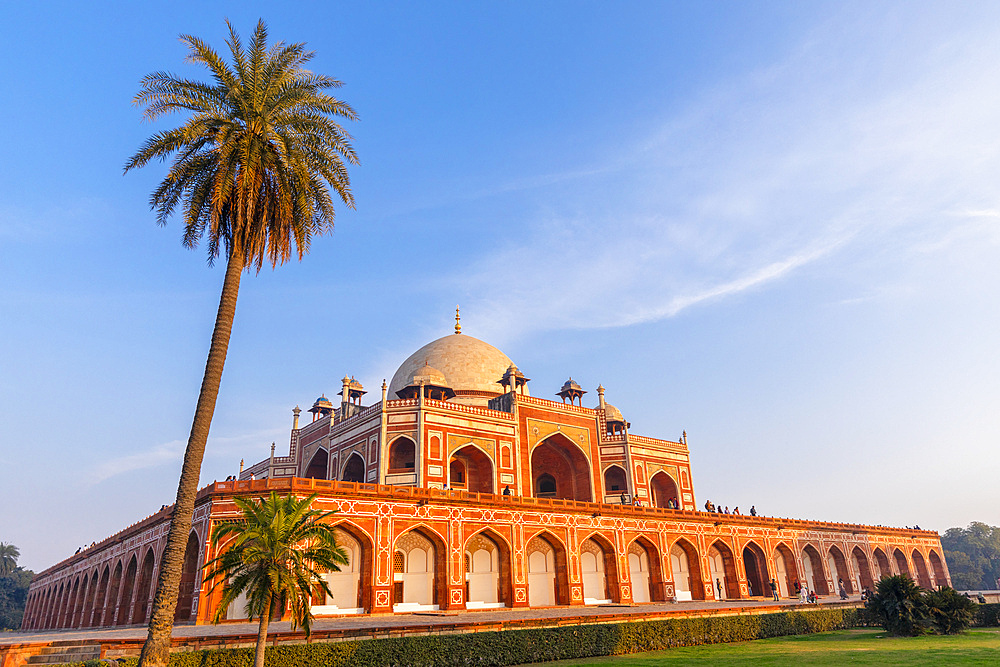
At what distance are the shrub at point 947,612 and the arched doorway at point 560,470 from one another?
2172cm

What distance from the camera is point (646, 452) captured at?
161ft

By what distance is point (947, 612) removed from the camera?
78.8 ft

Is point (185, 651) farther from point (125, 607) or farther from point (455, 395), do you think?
point (455, 395)

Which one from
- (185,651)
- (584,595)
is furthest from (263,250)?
(584,595)

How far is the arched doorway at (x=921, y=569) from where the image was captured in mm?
53438

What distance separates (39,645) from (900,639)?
2564 centimetres

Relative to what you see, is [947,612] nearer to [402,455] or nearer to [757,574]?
A: [757,574]

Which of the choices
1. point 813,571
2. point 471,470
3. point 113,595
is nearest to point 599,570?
point 471,470

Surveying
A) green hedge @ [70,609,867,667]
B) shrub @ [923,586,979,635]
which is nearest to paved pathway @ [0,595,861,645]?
green hedge @ [70,609,867,667]

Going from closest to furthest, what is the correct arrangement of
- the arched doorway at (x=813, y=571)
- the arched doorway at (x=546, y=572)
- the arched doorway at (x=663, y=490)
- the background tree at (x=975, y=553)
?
the arched doorway at (x=546, y=572) < the arched doorway at (x=813, y=571) < the arched doorway at (x=663, y=490) < the background tree at (x=975, y=553)

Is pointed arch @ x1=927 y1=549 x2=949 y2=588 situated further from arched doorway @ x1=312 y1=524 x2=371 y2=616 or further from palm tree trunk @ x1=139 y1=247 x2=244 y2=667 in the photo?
palm tree trunk @ x1=139 y1=247 x2=244 y2=667

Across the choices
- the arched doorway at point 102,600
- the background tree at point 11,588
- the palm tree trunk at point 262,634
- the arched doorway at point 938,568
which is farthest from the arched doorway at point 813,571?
the background tree at point 11,588

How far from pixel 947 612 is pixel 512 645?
16.1 m

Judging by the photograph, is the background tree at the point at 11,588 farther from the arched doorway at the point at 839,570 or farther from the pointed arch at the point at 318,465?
the arched doorway at the point at 839,570
